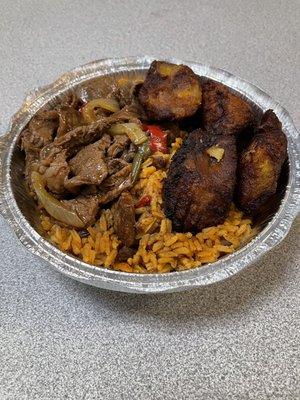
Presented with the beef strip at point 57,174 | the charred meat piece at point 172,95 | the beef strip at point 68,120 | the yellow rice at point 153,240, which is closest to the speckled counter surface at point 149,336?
the yellow rice at point 153,240

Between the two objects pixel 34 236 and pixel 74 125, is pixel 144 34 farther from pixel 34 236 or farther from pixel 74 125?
pixel 34 236

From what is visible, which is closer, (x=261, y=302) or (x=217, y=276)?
(x=217, y=276)

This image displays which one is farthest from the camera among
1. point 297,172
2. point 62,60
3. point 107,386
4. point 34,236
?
point 62,60

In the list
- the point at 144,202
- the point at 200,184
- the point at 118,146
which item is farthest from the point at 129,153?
the point at 200,184

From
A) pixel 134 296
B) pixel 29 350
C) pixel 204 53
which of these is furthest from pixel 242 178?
pixel 204 53

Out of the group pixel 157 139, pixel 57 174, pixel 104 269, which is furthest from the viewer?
pixel 157 139

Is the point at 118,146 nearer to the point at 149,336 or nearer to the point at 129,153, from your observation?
the point at 129,153

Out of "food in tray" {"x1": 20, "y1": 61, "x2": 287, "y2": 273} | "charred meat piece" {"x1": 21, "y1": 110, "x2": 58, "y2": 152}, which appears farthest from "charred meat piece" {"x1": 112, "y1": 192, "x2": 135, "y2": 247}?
"charred meat piece" {"x1": 21, "y1": 110, "x2": 58, "y2": 152}
